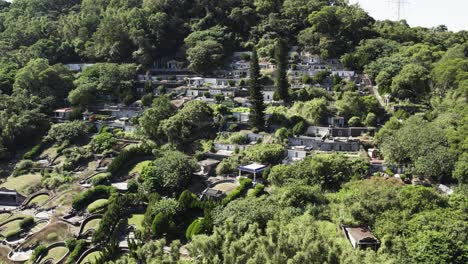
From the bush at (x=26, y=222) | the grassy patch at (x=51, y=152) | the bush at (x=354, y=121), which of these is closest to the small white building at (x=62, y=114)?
the grassy patch at (x=51, y=152)

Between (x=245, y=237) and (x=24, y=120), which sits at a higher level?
(x=24, y=120)

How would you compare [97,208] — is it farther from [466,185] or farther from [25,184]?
[466,185]

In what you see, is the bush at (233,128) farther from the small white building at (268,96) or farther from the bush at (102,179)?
the bush at (102,179)

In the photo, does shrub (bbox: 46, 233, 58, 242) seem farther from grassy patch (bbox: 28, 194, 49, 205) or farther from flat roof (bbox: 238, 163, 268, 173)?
flat roof (bbox: 238, 163, 268, 173)

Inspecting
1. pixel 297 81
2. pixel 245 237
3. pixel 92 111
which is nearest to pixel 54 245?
pixel 245 237

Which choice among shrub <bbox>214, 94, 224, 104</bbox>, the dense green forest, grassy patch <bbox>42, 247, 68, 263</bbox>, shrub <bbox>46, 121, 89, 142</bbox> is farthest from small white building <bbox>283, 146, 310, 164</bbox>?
shrub <bbox>46, 121, 89, 142</bbox>

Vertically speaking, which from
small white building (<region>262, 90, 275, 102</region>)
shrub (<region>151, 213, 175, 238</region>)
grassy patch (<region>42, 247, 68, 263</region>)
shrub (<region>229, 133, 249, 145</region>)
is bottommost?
grassy patch (<region>42, 247, 68, 263</region>)

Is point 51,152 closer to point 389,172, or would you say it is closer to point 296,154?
point 296,154

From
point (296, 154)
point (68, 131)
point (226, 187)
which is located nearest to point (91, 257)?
point (226, 187)

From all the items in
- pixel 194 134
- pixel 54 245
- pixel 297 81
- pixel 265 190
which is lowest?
pixel 54 245
